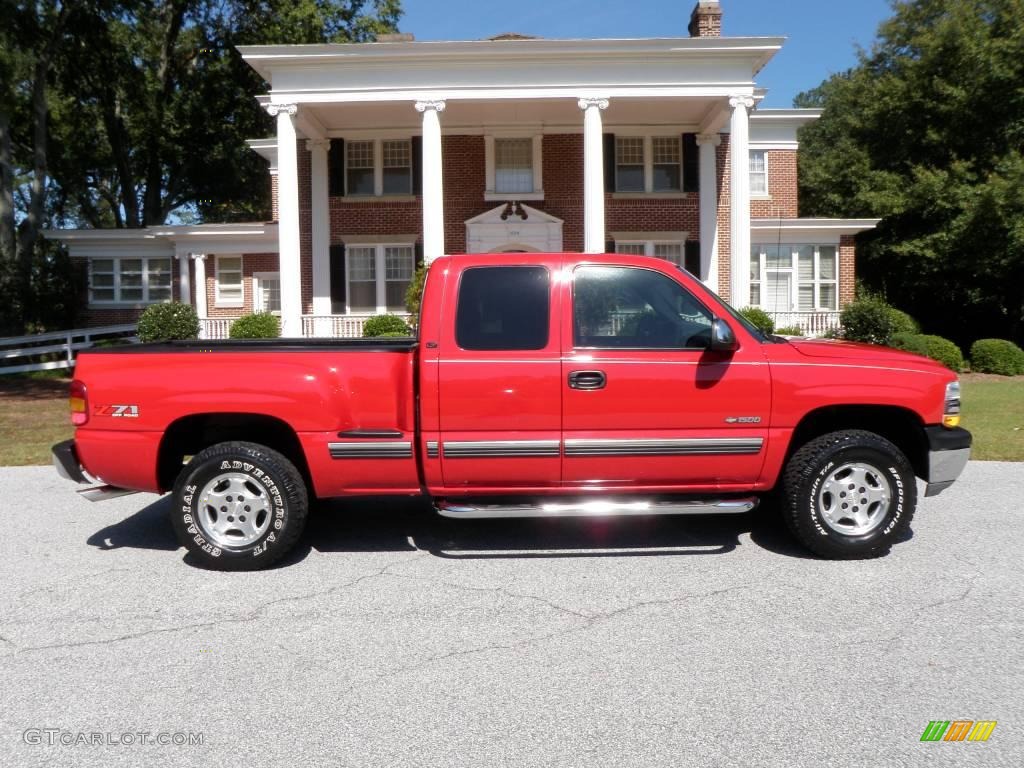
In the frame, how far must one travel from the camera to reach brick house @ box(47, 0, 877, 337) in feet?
66.1

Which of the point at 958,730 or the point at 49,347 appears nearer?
the point at 958,730

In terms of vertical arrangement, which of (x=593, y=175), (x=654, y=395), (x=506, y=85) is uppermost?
(x=506, y=85)

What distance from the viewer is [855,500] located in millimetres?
5066

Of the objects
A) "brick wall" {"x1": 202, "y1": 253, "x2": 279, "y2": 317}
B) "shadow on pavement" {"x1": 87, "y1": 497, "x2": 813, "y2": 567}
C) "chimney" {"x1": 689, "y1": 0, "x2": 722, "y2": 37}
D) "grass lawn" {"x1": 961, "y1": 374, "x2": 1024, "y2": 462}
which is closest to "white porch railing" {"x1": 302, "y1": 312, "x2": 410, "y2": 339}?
"brick wall" {"x1": 202, "y1": 253, "x2": 279, "y2": 317}

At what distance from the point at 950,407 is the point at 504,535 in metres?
3.05

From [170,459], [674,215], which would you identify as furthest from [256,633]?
[674,215]

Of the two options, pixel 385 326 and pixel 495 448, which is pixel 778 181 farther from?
pixel 495 448

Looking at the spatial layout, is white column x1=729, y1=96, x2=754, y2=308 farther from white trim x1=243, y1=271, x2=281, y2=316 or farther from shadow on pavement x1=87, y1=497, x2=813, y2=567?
shadow on pavement x1=87, y1=497, x2=813, y2=567

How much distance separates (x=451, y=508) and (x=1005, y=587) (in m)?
3.20

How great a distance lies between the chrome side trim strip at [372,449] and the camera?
16.1ft

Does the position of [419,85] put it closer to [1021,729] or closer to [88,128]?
[1021,729]

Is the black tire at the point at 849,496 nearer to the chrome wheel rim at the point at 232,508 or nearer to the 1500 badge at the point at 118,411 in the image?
the chrome wheel rim at the point at 232,508

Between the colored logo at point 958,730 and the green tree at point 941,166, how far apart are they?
25.8 metres

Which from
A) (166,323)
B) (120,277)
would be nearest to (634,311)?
(166,323)
